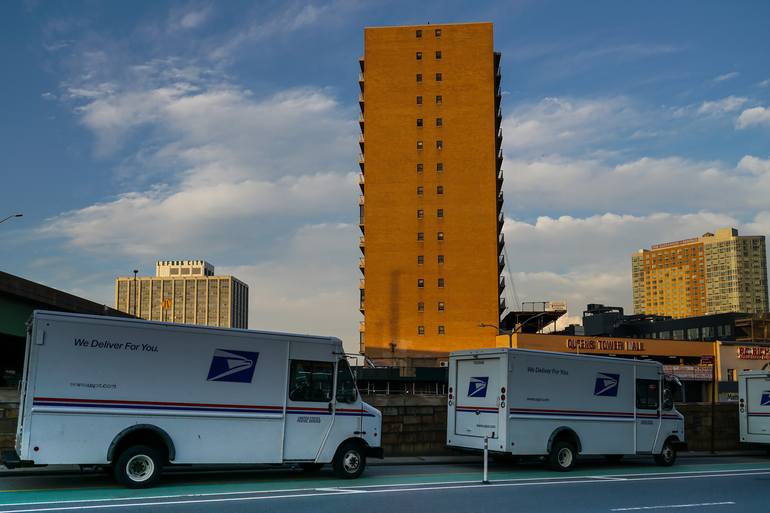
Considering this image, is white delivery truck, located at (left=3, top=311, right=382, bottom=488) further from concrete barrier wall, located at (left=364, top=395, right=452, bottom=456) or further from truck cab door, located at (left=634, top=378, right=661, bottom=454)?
truck cab door, located at (left=634, top=378, right=661, bottom=454)

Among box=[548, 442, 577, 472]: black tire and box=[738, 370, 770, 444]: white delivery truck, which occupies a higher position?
box=[738, 370, 770, 444]: white delivery truck

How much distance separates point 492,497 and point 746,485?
22.4 ft

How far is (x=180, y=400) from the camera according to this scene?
1487cm

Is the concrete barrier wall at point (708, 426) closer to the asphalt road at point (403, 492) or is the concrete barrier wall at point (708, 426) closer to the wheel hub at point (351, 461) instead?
the asphalt road at point (403, 492)

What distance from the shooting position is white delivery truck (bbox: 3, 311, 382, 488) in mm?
13594

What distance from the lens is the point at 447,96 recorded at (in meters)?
94.4

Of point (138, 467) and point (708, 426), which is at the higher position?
point (708, 426)

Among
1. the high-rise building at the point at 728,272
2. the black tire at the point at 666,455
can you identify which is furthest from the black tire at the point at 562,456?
the high-rise building at the point at 728,272

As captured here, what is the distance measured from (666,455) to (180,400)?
14.1m

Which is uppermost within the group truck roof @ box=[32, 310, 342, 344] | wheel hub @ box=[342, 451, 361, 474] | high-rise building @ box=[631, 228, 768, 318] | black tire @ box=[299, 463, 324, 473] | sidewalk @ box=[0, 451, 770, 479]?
high-rise building @ box=[631, 228, 768, 318]

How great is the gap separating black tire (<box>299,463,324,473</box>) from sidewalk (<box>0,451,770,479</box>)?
1.27 m

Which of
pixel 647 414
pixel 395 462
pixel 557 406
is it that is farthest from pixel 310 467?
pixel 647 414

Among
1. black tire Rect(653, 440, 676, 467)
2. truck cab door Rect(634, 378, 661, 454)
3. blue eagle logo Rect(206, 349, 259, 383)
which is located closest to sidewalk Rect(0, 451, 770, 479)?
blue eagle logo Rect(206, 349, 259, 383)

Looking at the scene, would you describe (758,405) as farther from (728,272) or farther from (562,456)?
(728,272)
